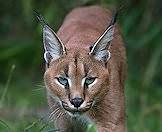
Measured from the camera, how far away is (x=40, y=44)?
460 inches

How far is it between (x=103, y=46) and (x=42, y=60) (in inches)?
172

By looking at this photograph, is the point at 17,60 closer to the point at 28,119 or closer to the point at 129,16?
the point at 129,16

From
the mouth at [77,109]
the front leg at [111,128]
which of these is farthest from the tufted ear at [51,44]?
the front leg at [111,128]

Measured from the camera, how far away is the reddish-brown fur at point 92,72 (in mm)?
6980

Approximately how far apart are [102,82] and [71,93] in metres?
0.44

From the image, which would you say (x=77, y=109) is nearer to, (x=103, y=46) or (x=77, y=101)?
(x=77, y=101)

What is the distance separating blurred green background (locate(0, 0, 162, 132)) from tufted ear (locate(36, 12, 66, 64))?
7.29 feet

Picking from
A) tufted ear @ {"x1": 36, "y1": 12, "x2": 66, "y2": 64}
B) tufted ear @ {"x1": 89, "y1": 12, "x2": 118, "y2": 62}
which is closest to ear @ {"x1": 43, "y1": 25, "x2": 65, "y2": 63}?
tufted ear @ {"x1": 36, "y1": 12, "x2": 66, "y2": 64}

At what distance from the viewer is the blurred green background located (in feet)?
33.4

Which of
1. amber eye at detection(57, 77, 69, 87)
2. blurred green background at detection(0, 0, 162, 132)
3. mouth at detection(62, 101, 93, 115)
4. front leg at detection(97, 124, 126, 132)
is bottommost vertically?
blurred green background at detection(0, 0, 162, 132)

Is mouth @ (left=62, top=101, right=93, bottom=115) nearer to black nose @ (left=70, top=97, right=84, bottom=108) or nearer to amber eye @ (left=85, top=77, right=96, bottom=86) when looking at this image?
black nose @ (left=70, top=97, right=84, bottom=108)

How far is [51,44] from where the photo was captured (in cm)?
719

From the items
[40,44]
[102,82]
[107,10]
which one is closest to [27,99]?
[40,44]

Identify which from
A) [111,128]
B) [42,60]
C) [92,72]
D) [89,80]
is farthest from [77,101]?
[42,60]
